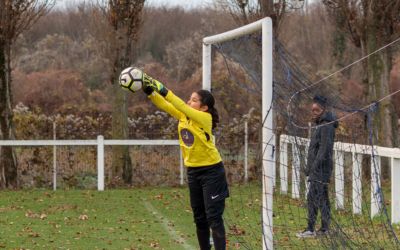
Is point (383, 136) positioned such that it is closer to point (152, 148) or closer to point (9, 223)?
point (152, 148)

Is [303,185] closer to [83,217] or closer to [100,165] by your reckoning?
[83,217]

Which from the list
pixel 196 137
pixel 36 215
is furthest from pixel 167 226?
pixel 196 137

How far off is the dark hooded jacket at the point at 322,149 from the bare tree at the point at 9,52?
9389 millimetres

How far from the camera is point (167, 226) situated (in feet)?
40.7

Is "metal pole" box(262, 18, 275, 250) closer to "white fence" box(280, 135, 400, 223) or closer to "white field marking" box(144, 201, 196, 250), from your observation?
"white field marking" box(144, 201, 196, 250)

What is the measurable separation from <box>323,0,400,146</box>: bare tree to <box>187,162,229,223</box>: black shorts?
11027mm

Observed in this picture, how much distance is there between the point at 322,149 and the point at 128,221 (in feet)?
11.8

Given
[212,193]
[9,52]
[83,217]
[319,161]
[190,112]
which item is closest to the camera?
[190,112]

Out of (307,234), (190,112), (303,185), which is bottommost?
(307,234)

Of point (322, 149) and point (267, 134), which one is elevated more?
point (267, 134)

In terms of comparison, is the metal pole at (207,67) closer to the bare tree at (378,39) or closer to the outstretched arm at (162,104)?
the outstretched arm at (162,104)

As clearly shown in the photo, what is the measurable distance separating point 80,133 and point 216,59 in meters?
15.9

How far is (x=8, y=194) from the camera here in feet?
57.0

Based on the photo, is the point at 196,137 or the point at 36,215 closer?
the point at 196,137
